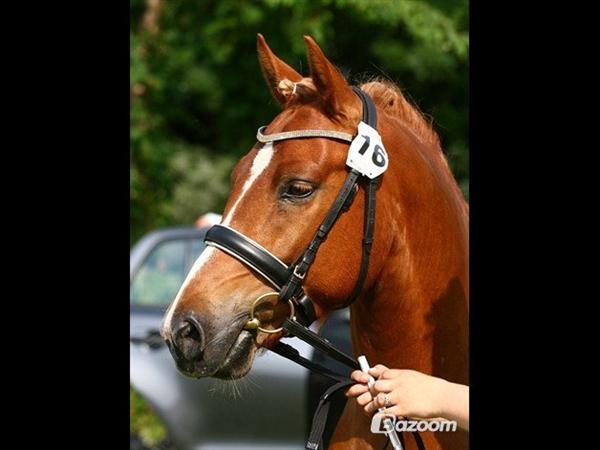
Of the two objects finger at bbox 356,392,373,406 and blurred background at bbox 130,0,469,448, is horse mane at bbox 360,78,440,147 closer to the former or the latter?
finger at bbox 356,392,373,406

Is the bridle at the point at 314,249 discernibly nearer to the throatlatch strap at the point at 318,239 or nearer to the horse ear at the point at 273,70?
the throatlatch strap at the point at 318,239

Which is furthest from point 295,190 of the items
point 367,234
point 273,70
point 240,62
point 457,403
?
point 240,62

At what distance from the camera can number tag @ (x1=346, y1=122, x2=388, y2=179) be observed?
8.96ft

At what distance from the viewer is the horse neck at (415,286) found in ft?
9.52

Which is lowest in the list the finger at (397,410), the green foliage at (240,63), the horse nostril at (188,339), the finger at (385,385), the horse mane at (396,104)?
the finger at (397,410)

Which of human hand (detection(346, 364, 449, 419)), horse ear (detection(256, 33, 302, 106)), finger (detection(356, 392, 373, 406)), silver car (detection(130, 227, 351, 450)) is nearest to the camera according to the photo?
human hand (detection(346, 364, 449, 419))

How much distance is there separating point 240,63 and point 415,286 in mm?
7561

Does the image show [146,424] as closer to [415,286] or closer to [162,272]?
[162,272]

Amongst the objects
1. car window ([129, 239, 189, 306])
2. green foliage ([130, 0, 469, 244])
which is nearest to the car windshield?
car window ([129, 239, 189, 306])

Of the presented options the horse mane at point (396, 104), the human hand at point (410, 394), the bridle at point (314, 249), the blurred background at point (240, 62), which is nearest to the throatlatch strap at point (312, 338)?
the bridle at point (314, 249)

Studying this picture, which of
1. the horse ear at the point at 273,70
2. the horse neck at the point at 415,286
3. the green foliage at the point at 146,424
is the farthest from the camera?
the green foliage at the point at 146,424

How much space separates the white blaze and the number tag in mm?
247

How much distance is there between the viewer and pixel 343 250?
107 inches
